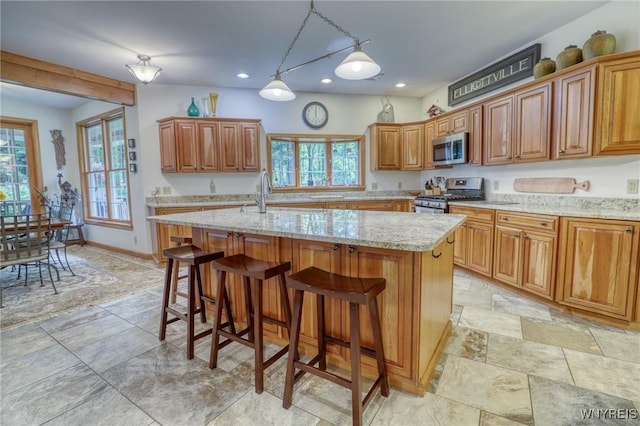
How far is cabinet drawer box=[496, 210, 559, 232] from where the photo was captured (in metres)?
2.70

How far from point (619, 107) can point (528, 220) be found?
1.11 meters

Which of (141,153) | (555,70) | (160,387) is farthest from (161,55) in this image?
(555,70)

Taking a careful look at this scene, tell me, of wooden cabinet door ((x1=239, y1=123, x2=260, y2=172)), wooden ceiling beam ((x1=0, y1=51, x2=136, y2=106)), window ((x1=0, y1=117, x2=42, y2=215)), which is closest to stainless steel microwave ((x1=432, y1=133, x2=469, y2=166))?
wooden cabinet door ((x1=239, y1=123, x2=260, y2=172))

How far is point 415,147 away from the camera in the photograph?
5.05 meters

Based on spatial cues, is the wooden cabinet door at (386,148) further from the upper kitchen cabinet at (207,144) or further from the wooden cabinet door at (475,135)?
the upper kitchen cabinet at (207,144)

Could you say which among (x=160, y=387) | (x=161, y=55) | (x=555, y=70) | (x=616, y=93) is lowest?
(x=160, y=387)

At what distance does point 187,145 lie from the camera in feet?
14.6

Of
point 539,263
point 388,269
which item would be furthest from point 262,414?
point 539,263

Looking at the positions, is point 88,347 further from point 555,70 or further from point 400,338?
point 555,70

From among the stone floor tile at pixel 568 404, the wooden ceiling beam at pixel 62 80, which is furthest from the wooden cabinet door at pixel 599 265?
the wooden ceiling beam at pixel 62 80

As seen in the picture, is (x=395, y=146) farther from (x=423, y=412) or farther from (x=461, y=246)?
(x=423, y=412)

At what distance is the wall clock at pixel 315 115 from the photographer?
5.23 m

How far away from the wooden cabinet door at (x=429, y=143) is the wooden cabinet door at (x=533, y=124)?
1507 mm

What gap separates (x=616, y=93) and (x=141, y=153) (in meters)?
5.47
